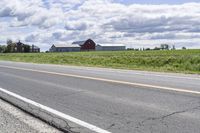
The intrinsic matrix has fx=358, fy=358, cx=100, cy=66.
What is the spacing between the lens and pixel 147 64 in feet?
97.2

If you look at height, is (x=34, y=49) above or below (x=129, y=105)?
below

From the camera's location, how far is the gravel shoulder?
21.1ft

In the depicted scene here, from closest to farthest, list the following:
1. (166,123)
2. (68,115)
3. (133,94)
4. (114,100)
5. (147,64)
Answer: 1. (166,123)
2. (68,115)
3. (114,100)
4. (133,94)
5. (147,64)

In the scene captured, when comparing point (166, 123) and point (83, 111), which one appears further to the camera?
point (83, 111)

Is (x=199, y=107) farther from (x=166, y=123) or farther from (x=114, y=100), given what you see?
(x=114, y=100)

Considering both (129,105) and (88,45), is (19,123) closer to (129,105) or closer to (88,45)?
(129,105)

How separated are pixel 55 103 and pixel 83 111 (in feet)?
4.82

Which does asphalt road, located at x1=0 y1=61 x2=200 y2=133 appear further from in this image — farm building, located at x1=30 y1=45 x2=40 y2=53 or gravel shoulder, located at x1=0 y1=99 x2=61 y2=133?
farm building, located at x1=30 y1=45 x2=40 y2=53

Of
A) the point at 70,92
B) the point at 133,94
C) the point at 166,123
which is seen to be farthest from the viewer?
the point at 70,92

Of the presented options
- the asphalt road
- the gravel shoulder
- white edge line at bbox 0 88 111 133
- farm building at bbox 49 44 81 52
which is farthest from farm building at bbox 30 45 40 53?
Result: the gravel shoulder

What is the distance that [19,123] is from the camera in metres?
7.06

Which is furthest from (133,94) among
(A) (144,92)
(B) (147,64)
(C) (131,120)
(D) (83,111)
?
(B) (147,64)

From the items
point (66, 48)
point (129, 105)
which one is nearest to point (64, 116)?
point (129, 105)

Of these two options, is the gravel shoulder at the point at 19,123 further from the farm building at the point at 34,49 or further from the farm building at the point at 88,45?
the farm building at the point at 34,49
